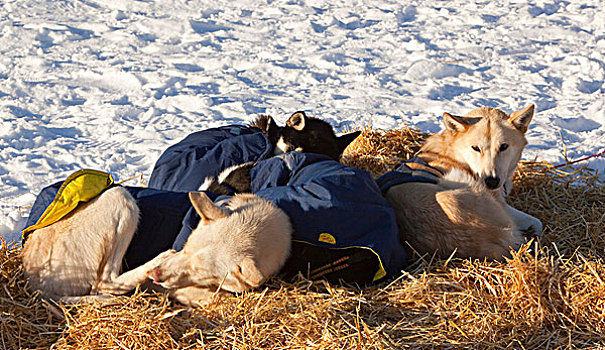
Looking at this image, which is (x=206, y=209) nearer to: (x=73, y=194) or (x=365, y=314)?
(x=73, y=194)

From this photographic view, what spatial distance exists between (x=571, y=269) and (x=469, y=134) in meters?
1.29

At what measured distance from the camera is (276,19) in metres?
11.3

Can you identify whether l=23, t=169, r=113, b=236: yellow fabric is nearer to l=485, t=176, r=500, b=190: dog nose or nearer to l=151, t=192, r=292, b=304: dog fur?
l=151, t=192, r=292, b=304: dog fur

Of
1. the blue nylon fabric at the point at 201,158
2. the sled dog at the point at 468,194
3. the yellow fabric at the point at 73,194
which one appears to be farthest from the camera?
the blue nylon fabric at the point at 201,158

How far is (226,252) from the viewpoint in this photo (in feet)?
10.1

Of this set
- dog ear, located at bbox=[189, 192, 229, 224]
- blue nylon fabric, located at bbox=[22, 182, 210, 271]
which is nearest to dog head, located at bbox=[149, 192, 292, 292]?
dog ear, located at bbox=[189, 192, 229, 224]

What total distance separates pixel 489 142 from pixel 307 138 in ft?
4.58

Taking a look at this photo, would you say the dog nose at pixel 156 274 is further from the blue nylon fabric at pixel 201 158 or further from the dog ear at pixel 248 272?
the blue nylon fabric at pixel 201 158

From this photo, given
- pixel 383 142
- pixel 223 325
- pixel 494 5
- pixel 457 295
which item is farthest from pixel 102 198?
pixel 494 5

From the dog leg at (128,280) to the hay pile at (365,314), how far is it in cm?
9

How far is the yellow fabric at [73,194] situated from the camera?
340 centimetres

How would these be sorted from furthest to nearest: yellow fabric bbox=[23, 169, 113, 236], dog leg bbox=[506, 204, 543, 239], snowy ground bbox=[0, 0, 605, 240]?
snowy ground bbox=[0, 0, 605, 240]
dog leg bbox=[506, 204, 543, 239]
yellow fabric bbox=[23, 169, 113, 236]

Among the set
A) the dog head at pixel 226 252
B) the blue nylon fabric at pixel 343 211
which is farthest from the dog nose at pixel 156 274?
the blue nylon fabric at pixel 343 211

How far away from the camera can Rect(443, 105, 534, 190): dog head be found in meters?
4.33
